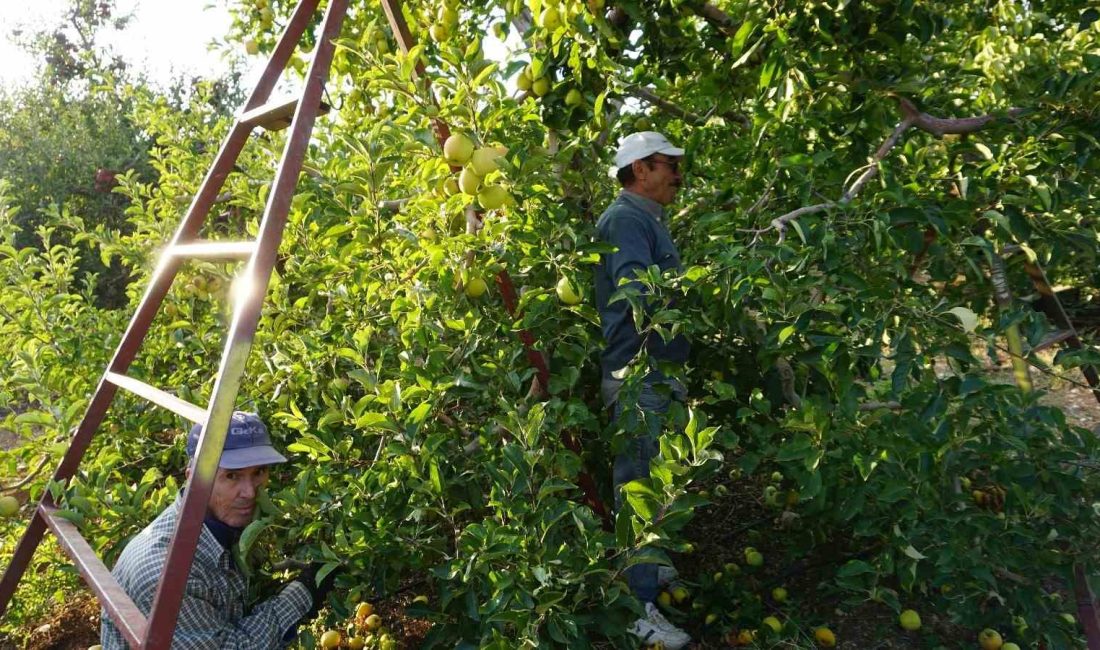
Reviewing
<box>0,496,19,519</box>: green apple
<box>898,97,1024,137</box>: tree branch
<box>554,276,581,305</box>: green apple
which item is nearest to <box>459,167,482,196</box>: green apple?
<box>554,276,581,305</box>: green apple

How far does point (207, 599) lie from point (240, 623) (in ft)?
0.43

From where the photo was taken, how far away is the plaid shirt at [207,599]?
5.60ft

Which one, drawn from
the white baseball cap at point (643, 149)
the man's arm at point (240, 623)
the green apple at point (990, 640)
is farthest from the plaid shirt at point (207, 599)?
the green apple at point (990, 640)

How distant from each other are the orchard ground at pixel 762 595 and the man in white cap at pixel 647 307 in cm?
19

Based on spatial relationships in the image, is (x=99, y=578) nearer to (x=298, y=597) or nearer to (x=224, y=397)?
(x=298, y=597)

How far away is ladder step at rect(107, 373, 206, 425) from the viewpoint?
1543 millimetres

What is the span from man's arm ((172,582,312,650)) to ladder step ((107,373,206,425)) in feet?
1.30

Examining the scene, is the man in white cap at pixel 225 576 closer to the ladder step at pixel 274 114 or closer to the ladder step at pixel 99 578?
the ladder step at pixel 99 578

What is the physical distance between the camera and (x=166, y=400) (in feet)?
5.51

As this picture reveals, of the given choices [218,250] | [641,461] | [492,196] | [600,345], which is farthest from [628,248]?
[218,250]

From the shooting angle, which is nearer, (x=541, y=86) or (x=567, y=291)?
(x=567, y=291)

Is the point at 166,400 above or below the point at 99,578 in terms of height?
above

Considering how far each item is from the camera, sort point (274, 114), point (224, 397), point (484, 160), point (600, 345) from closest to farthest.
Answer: point (224, 397), point (274, 114), point (484, 160), point (600, 345)

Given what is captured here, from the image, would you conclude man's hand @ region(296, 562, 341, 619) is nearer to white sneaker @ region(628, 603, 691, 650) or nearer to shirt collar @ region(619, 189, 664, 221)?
white sneaker @ region(628, 603, 691, 650)
